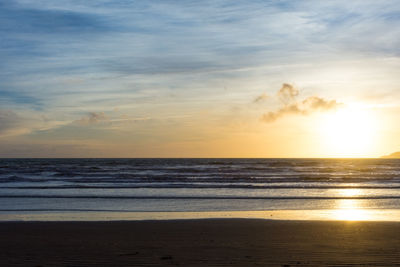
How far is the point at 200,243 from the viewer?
10164 millimetres

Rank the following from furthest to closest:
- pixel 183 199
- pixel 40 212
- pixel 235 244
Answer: pixel 183 199 → pixel 40 212 → pixel 235 244

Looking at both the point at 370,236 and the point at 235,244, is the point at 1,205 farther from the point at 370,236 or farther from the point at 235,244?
the point at 370,236

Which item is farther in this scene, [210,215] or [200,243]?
[210,215]

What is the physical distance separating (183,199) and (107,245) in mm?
12299

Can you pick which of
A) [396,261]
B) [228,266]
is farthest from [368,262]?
[228,266]

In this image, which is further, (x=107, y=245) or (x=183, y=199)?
(x=183, y=199)

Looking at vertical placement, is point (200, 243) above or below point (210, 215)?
below

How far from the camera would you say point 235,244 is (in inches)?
396

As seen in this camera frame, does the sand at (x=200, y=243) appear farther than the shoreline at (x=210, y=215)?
No

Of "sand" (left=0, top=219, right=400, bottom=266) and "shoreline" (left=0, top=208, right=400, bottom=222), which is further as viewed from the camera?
"shoreline" (left=0, top=208, right=400, bottom=222)

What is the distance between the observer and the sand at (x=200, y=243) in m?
8.43

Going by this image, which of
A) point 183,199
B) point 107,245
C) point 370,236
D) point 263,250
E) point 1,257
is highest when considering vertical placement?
point 183,199

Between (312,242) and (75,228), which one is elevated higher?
(312,242)

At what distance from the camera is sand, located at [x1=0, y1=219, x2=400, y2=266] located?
8430 mm
